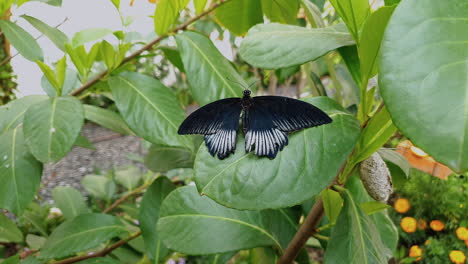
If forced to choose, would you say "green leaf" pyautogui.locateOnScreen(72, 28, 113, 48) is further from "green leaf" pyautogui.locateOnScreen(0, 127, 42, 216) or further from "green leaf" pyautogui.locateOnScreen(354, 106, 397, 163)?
"green leaf" pyautogui.locateOnScreen(354, 106, 397, 163)

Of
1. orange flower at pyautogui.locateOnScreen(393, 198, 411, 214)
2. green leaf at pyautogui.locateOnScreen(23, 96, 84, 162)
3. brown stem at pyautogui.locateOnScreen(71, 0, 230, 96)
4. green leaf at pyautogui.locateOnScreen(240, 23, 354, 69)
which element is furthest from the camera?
orange flower at pyautogui.locateOnScreen(393, 198, 411, 214)

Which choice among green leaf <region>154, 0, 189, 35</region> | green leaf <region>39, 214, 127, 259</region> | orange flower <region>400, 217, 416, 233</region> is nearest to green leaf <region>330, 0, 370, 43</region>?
green leaf <region>154, 0, 189, 35</region>

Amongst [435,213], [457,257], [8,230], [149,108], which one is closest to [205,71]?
[149,108]

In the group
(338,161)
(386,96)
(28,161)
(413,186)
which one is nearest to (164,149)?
(28,161)

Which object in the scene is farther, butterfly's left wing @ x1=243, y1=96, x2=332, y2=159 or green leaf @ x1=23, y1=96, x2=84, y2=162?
green leaf @ x1=23, y1=96, x2=84, y2=162

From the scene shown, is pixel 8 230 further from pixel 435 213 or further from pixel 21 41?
pixel 435 213

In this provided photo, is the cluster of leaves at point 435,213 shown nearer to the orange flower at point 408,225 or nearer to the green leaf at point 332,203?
the orange flower at point 408,225

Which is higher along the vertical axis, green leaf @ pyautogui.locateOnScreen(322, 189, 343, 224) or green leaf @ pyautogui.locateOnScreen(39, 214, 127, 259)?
green leaf @ pyautogui.locateOnScreen(322, 189, 343, 224)
